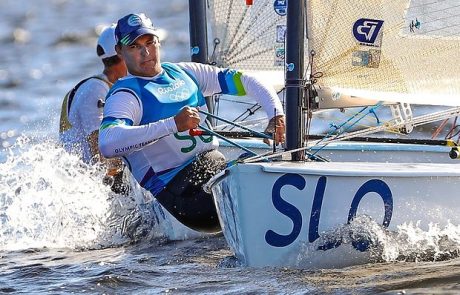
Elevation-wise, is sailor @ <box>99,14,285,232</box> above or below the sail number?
above

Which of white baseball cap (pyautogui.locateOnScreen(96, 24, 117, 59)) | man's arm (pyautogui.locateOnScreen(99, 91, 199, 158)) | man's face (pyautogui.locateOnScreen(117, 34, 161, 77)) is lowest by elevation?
man's arm (pyautogui.locateOnScreen(99, 91, 199, 158))

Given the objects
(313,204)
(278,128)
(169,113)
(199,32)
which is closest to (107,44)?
(169,113)

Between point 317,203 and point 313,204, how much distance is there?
2 cm

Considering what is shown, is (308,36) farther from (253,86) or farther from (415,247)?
(415,247)

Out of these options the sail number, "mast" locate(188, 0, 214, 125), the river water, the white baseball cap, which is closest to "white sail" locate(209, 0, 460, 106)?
the sail number

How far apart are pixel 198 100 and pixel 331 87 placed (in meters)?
0.65

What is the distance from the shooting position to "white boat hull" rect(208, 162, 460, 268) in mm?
5180

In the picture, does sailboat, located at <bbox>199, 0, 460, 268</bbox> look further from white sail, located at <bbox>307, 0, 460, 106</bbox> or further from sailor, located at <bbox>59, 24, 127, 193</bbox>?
sailor, located at <bbox>59, 24, 127, 193</bbox>

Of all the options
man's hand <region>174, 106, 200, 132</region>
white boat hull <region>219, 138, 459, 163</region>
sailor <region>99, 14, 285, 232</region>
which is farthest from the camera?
white boat hull <region>219, 138, 459, 163</region>

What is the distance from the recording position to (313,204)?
5.20 m

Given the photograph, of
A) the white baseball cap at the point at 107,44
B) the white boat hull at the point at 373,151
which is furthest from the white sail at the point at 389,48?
the white baseball cap at the point at 107,44

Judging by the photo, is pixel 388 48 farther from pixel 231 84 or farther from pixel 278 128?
pixel 231 84

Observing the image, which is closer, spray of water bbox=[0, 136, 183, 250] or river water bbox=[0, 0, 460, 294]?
river water bbox=[0, 0, 460, 294]

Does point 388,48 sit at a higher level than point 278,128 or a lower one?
higher
